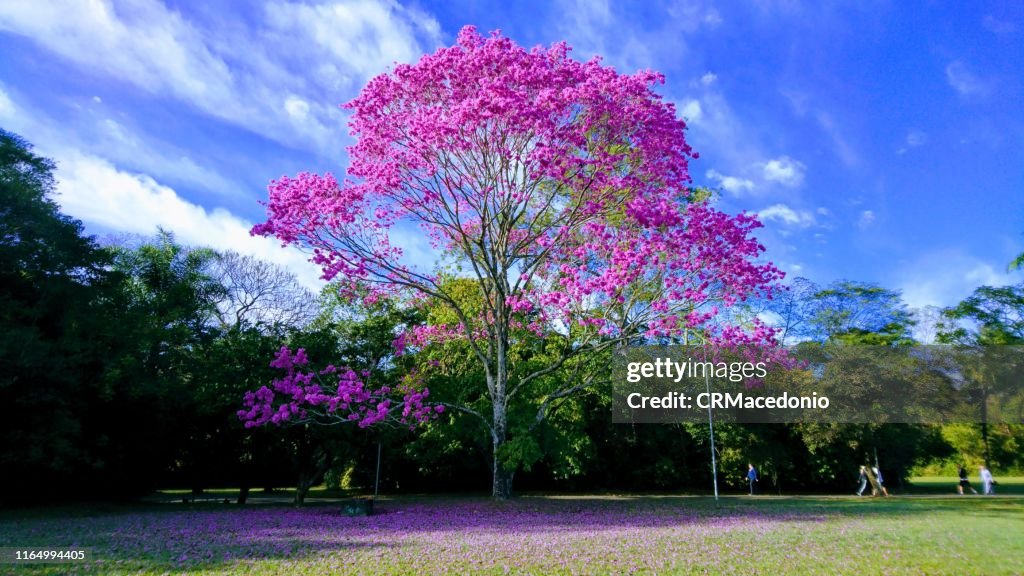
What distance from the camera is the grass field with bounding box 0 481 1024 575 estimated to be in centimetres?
754

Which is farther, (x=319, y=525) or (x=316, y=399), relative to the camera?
(x=316, y=399)

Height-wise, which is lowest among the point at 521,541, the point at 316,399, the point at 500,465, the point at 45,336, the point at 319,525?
the point at 319,525

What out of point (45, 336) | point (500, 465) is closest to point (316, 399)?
point (500, 465)

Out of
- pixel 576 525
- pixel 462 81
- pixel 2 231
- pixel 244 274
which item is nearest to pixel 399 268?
pixel 462 81

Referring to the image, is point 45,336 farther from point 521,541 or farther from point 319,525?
point 521,541

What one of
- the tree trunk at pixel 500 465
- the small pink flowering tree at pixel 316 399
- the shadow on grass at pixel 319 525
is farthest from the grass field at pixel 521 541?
the small pink flowering tree at pixel 316 399

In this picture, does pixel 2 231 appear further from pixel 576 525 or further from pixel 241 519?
pixel 576 525

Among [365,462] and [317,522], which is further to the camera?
[365,462]

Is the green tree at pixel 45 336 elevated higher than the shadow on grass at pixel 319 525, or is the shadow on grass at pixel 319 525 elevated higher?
the green tree at pixel 45 336

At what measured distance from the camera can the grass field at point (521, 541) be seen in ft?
24.7

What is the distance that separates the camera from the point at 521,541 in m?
9.73

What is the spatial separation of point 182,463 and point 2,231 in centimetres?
984

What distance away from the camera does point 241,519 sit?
1322cm

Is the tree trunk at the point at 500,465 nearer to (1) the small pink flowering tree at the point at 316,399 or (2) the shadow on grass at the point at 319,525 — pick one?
(2) the shadow on grass at the point at 319,525
